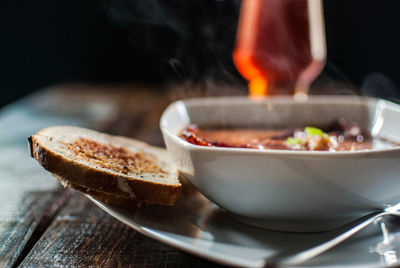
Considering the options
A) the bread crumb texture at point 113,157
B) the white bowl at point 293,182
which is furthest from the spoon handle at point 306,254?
the bread crumb texture at point 113,157

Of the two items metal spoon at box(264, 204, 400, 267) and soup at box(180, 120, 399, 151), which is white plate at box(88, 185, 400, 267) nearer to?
metal spoon at box(264, 204, 400, 267)

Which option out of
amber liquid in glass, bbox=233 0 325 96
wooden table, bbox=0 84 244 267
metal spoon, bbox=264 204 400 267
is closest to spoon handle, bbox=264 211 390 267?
metal spoon, bbox=264 204 400 267

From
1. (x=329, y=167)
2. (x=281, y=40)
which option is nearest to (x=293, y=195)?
(x=329, y=167)

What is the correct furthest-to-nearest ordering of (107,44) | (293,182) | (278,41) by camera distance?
1. (107,44)
2. (278,41)
3. (293,182)

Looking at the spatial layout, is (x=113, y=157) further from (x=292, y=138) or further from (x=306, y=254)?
(x=306, y=254)

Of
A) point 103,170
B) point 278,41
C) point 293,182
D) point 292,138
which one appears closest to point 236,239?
point 293,182

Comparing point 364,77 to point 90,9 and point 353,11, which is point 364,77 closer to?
point 353,11
